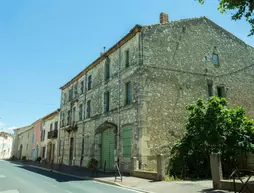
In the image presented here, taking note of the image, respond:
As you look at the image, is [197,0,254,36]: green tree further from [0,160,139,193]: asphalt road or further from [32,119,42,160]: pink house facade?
[32,119,42,160]: pink house facade

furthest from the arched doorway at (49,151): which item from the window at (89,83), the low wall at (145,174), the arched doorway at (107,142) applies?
the low wall at (145,174)

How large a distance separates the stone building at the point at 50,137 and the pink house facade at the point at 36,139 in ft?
6.18

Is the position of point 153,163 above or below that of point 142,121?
below

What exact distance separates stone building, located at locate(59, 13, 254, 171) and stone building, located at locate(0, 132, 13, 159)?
51.2 metres

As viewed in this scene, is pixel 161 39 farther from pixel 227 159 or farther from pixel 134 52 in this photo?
pixel 227 159

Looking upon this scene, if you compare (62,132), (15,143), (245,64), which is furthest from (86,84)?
(15,143)

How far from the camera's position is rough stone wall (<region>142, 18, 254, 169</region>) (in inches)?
639

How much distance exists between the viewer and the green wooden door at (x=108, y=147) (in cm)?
1864

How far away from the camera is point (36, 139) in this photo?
4216 cm

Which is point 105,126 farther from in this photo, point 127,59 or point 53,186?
point 53,186

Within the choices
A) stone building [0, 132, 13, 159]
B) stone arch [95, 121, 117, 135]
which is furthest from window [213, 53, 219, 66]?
stone building [0, 132, 13, 159]

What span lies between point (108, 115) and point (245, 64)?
12986 millimetres

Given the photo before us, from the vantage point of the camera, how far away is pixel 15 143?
6022cm

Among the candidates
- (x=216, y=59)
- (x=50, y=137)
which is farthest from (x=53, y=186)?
(x=50, y=137)
